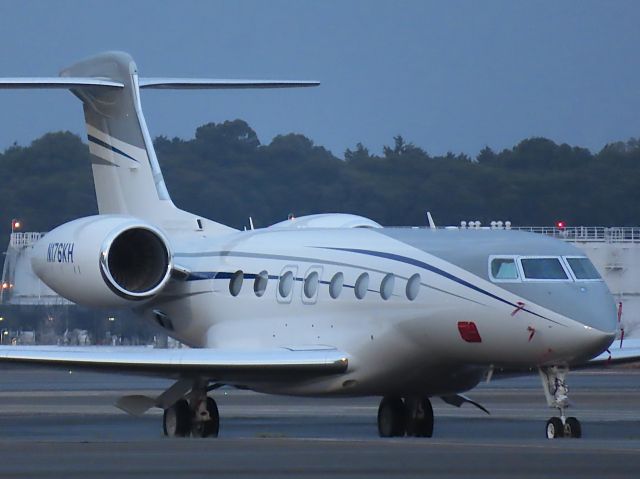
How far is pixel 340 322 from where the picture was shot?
721 inches

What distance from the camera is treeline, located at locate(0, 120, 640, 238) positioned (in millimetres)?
51344

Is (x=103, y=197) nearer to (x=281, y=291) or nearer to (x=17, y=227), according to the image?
(x=281, y=291)

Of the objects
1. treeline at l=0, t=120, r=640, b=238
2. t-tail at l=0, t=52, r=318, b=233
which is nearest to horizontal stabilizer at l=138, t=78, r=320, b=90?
t-tail at l=0, t=52, r=318, b=233

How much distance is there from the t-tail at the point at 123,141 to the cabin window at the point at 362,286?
12.2 ft

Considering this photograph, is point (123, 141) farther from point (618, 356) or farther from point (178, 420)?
point (618, 356)

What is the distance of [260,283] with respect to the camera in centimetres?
1966

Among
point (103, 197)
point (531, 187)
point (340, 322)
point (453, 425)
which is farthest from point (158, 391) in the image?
point (531, 187)

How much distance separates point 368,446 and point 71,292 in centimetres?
742

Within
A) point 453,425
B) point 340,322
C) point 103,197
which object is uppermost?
point 103,197

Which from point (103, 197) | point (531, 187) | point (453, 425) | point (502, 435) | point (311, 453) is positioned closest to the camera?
point (311, 453)

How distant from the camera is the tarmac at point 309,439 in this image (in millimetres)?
11148

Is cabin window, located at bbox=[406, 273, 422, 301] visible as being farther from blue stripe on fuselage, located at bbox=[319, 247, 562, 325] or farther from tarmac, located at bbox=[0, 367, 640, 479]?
tarmac, located at bbox=[0, 367, 640, 479]

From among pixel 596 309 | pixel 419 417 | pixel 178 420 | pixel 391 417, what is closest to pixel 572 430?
pixel 596 309

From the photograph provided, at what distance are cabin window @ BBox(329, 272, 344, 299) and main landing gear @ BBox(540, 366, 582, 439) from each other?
2.60 meters
